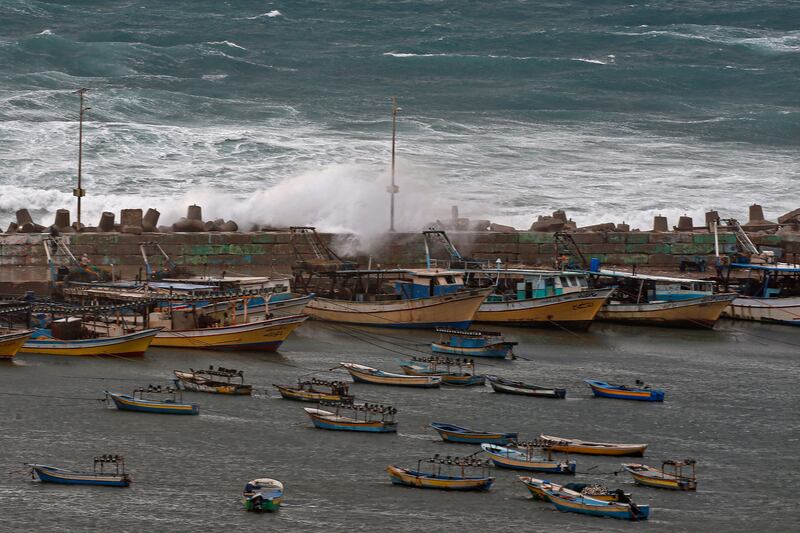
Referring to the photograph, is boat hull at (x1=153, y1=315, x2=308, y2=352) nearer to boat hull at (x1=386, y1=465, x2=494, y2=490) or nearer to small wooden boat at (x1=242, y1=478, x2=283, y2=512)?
boat hull at (x1=386, y1=465, x2=494, y2=490)

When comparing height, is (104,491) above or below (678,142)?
below

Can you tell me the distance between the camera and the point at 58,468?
23812 mm

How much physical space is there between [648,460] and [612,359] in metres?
10.5

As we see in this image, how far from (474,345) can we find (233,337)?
5299 mm

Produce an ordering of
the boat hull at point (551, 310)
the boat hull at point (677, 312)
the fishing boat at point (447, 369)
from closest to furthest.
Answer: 1. the fishing boat at point (447, 369)
2. the boat hull at point (551, 310)
3. the boat hull at point (677, 312)

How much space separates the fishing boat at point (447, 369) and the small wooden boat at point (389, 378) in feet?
1.28

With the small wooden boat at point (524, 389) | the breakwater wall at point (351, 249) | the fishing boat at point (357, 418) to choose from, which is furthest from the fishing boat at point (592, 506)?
the breakwater wall at point (351, 249)

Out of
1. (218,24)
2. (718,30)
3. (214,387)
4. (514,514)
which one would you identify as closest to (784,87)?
(718,30)

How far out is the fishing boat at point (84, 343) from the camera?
113ft

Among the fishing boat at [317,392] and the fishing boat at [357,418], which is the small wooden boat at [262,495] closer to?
the fishing boat at [357,418]

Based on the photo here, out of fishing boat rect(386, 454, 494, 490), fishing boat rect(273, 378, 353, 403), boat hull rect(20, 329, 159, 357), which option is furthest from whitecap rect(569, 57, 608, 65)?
fishing boat rect(386, 454, 494, 490)

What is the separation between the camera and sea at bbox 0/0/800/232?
55.8m

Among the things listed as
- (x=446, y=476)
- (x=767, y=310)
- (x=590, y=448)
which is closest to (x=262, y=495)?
(x=446, y=476)

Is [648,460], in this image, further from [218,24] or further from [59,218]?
[218,24]
